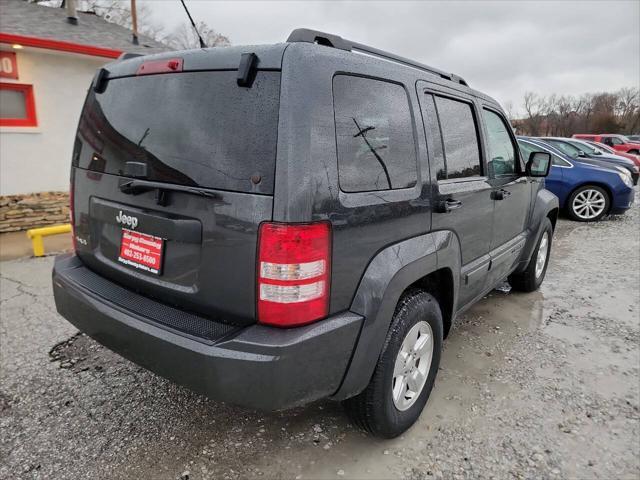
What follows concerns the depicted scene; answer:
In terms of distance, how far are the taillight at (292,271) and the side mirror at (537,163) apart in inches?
110

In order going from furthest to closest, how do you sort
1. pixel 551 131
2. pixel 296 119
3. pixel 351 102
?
pixel 551 131 < pixel 351 102 < pixel 296 119

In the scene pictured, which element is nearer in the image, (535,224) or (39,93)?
(535,224)

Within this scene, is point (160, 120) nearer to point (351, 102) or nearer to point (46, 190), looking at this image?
point (351, 102)

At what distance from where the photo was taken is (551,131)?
205 feet

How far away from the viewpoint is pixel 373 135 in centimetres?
202

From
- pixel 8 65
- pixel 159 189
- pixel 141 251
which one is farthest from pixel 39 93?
pixel 159 189

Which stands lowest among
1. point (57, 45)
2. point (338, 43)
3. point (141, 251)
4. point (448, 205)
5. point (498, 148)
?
point (141, 251)

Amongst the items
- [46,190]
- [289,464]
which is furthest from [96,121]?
[46,190]

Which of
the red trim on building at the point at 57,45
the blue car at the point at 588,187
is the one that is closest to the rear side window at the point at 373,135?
the red trim on building at the point at 57,45

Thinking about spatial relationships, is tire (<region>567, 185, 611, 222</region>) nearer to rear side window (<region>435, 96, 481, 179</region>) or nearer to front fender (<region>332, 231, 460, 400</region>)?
rear side window (<region>435, 96, 481, 179</region>)

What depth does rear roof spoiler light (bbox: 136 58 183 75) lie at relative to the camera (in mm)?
2027

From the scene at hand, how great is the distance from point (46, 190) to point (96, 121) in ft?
20.2

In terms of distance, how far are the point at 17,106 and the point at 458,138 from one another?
745 cm

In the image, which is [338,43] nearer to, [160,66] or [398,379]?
[160,66]
